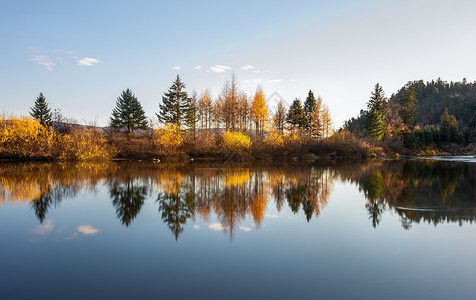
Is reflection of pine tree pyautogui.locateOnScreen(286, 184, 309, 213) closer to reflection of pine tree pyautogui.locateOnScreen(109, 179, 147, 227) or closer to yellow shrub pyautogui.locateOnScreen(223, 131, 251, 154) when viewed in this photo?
reflection of pine tree pyautogui.locateOnScreen(109, 179, 147, 227)

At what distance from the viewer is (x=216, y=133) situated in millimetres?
41250

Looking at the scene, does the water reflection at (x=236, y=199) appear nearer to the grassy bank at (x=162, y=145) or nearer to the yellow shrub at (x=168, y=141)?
the grassy bank at (x=162, y=145)

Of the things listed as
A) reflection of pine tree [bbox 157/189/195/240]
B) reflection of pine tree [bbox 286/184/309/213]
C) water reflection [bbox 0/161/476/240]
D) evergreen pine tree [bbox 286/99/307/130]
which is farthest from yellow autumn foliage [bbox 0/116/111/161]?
evergreen pine tree [bbox 286/99/307/130]

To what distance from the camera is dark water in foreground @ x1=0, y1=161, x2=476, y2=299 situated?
401cm

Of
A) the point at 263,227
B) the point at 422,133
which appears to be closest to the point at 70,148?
the point at 263,227

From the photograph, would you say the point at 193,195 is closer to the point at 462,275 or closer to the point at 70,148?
the point at 462,275

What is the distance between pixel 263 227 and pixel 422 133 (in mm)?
68214

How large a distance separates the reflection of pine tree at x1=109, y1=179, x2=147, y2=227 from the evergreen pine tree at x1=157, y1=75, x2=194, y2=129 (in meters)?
→ 27.9

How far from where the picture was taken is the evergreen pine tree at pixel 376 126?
52250 millimetres

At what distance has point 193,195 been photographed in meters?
11.0

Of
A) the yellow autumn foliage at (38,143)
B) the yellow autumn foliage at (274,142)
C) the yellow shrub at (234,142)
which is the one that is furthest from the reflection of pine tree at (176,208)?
the yellow autumn foliage at (274,142)

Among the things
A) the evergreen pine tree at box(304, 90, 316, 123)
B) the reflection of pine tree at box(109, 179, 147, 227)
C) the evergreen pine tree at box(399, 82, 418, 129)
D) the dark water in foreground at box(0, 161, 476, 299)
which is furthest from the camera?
the evergreen pine tree at box(399, 82, 418, 129)

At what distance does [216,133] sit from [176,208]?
3254cm

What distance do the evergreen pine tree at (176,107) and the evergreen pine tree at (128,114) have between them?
195 inches
